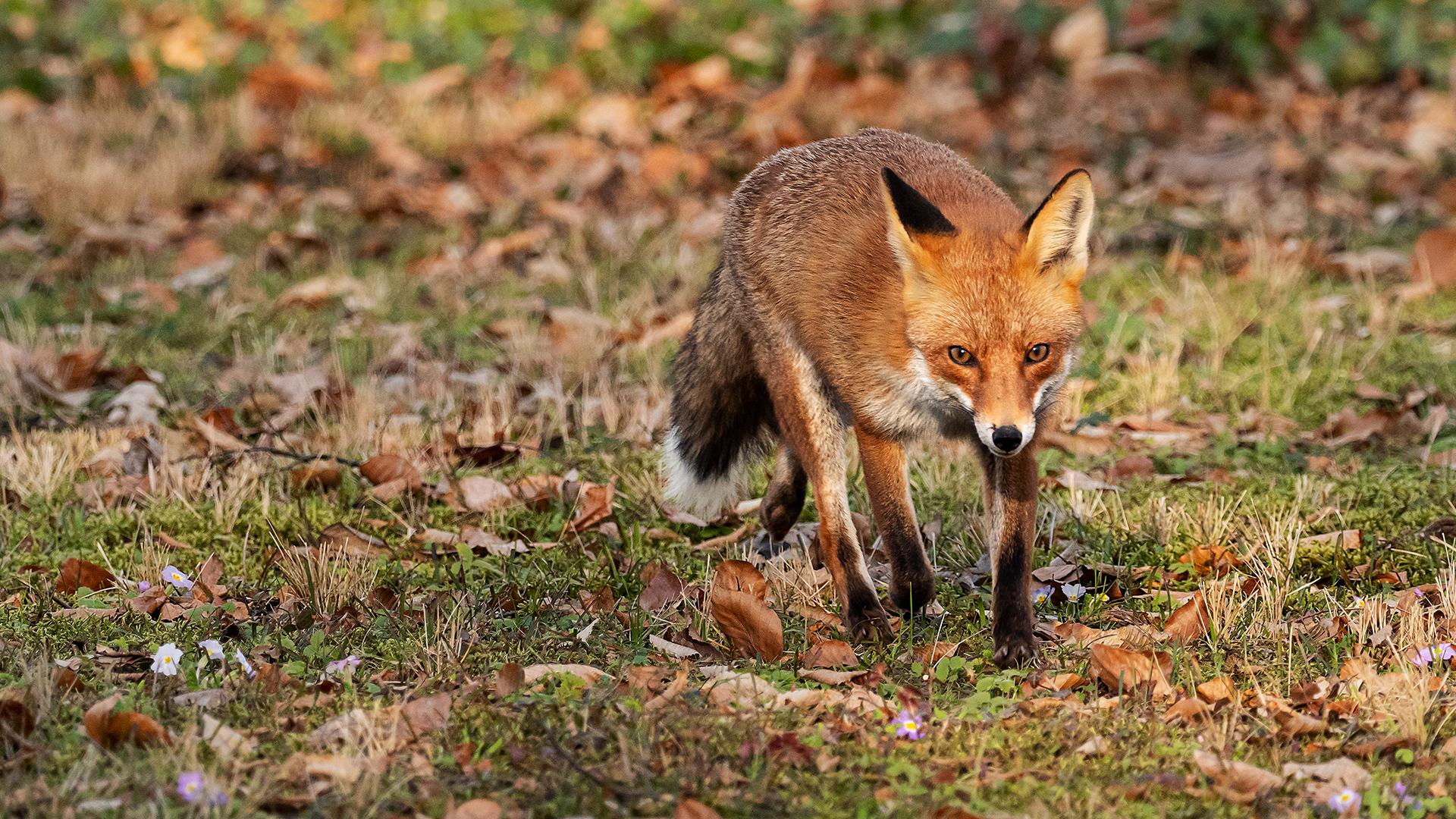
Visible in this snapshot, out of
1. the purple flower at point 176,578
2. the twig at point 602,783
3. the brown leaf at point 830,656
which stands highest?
the twig at point 602,783

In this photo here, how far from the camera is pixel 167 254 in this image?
353 inches

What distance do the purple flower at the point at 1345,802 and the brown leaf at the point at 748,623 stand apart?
1.48m

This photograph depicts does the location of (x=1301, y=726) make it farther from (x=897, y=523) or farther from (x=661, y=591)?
(x=661, y=591)

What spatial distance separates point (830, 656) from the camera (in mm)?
4176

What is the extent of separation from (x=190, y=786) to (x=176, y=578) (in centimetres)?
159

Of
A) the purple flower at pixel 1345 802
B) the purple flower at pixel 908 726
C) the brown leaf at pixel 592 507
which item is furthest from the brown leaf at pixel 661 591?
the purple flower at pixel 1345 802

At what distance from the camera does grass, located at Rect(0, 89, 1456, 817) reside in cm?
343

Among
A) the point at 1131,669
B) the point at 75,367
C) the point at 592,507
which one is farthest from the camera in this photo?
the point at 75,367

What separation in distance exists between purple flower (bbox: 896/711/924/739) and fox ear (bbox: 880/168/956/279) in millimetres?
1283

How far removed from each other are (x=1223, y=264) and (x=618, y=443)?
12.7 feet

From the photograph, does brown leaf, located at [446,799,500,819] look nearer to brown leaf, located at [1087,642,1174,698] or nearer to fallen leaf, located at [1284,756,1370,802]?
brown leaf, located at [1087,642,1174,698]

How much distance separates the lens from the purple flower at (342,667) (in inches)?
155

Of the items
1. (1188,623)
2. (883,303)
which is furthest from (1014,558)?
(883,303)

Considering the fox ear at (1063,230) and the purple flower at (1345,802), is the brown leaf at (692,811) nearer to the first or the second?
the purple flower at (1345,802)
